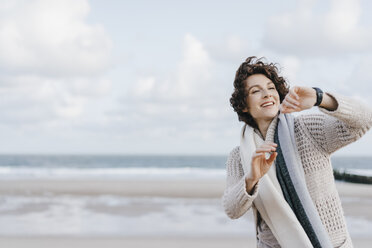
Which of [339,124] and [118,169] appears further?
[118,169]

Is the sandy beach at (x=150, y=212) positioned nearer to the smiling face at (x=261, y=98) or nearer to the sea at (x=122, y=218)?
the sea at (x=122, y=218)

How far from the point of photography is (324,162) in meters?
2.11

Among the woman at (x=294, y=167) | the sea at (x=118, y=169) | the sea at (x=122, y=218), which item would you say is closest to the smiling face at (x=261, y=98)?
the woman at (x=294, y=167)

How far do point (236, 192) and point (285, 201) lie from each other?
0.74ft

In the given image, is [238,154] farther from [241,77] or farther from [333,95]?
[333,95]

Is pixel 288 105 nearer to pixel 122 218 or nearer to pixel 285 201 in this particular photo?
pixel 285 201

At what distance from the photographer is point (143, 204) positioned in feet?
35.3

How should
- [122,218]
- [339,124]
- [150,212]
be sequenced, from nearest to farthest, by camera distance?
[339,124] < [122,218] < [150,212]

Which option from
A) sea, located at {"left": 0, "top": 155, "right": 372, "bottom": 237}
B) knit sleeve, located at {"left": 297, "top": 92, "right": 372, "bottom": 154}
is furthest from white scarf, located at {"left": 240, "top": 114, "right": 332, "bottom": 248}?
sea, located at {"left": 0, "top": 155, "right": 372, "bottom": 237}

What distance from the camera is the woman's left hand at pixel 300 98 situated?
1.95m

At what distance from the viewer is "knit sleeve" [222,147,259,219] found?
206cm

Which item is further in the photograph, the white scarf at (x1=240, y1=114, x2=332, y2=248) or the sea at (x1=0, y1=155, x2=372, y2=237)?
the sea at (x1=0, y1=155, x2=372, y2=237)

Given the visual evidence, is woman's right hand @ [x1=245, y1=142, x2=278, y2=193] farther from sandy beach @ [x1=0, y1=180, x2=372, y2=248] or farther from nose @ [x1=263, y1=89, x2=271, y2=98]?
sandy beach @ [x1=0, y1=180, x2=372, y2=248]

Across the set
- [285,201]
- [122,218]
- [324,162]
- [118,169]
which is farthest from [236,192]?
[118,169]
